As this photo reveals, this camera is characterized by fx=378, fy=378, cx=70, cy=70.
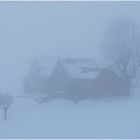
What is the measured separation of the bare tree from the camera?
4164 millimetres

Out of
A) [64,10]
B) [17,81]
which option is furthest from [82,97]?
[64,10]

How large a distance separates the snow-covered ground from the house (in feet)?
0.33

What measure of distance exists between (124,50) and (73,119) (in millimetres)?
957

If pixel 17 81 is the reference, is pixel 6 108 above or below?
below

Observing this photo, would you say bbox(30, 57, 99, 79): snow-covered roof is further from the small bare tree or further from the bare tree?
the small bare tree

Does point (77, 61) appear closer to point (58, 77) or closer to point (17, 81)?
point (58, 77)

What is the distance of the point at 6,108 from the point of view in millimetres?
4234

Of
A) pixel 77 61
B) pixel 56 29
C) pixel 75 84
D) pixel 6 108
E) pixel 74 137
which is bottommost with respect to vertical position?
pixel 74 137

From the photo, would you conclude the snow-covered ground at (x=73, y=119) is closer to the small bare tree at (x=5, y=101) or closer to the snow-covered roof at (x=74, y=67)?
the small bare tree at (x=5, y=101)

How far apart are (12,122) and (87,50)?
117 cm

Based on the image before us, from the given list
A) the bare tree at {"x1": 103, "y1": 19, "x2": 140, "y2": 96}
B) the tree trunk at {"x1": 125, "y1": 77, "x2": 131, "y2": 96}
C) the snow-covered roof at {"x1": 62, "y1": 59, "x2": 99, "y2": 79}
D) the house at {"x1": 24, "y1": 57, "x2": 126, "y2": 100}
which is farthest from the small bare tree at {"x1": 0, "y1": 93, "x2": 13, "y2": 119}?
the tree trunk at {"x1": 125, "y1": 77, "x2": 131, "y2": 96}

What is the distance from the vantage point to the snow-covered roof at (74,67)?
13.7 feet

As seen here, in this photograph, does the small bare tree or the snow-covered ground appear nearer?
the snow-covered ground

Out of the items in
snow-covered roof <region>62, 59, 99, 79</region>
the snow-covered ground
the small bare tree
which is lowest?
the snow-covered ground
